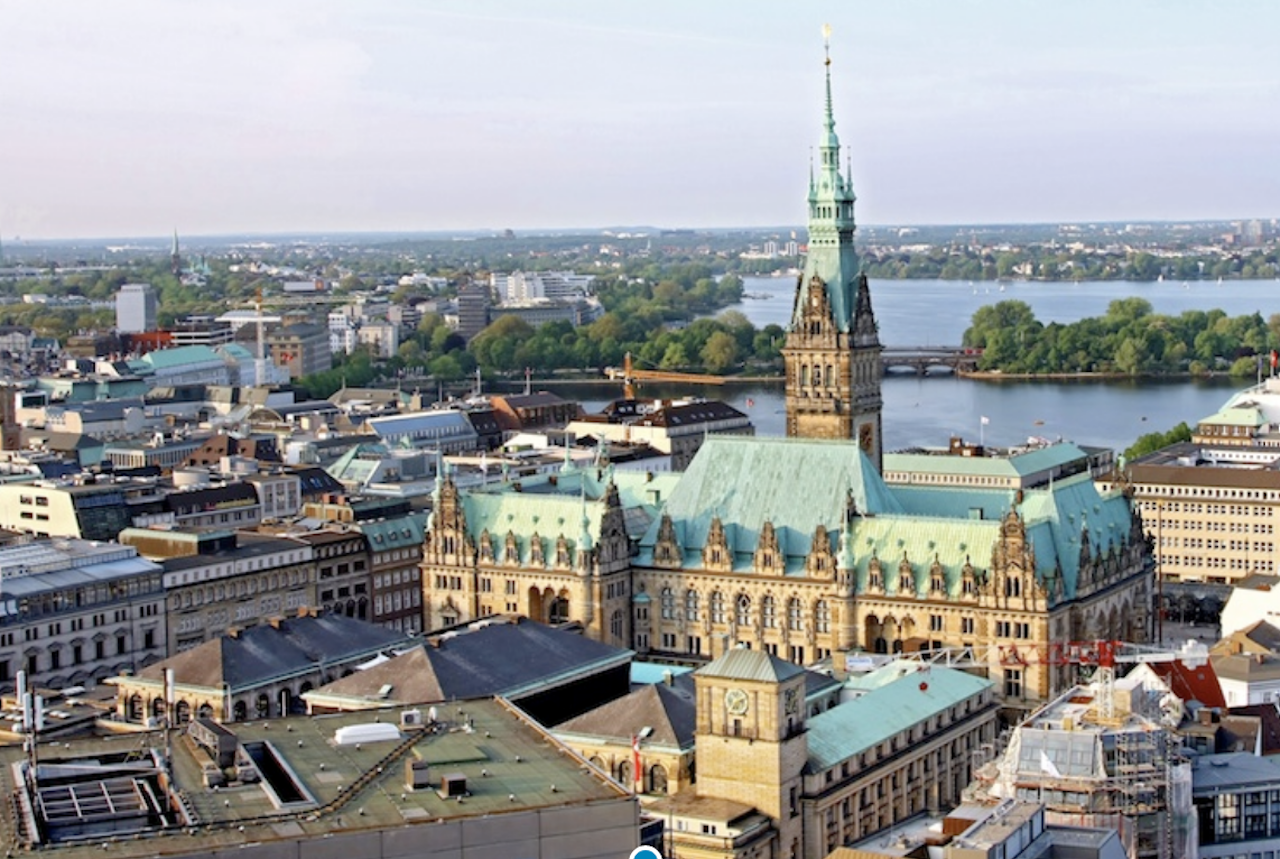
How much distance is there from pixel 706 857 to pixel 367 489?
5618 centimetres

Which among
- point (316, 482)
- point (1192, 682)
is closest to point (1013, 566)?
point (1192, 682)

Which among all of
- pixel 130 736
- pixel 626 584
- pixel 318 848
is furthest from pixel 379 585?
pixel 318 848

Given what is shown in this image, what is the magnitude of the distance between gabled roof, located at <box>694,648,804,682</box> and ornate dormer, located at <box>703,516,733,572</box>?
19510 millimetres

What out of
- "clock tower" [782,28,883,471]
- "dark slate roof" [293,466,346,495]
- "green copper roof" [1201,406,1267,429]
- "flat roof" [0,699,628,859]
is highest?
"clock tower" [782,28,883,471]

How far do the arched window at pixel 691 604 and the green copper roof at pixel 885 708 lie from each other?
10.3 meters

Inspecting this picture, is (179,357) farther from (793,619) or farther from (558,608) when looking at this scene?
(793,619)

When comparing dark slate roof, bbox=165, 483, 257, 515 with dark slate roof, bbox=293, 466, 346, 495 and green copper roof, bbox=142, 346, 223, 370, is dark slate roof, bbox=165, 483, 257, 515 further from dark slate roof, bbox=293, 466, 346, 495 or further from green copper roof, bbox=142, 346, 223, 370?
green copper roof, bbox=142, 346, 223, 370

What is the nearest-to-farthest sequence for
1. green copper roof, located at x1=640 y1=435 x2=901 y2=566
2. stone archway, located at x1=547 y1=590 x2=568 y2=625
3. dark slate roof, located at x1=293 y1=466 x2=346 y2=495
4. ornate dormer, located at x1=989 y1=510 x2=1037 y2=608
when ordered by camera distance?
1. ornate dormer, located at x1=989 y1=510 x2=1037 y2=608
2. green copper roof, located at x1=640 y1=435 x2=901 y2=566
3. stone archway, located at x1=547 y1=590 x2=568 y2=625
4. dark slate roof, located at x1=293 y1=466 x2=346 y2=495

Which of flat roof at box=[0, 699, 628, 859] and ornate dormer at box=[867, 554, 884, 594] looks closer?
flat roof at box=[0, 699, 628, 859]

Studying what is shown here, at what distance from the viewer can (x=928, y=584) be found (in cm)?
6969

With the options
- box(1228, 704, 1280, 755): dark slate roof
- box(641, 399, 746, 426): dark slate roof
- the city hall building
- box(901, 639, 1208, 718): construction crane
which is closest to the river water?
box(641, 399, 746, 426): dark slate roof

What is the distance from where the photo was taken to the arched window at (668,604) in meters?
74.7

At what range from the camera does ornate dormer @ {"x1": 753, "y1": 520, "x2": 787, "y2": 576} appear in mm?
71875

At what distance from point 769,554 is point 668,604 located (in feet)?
15.0
